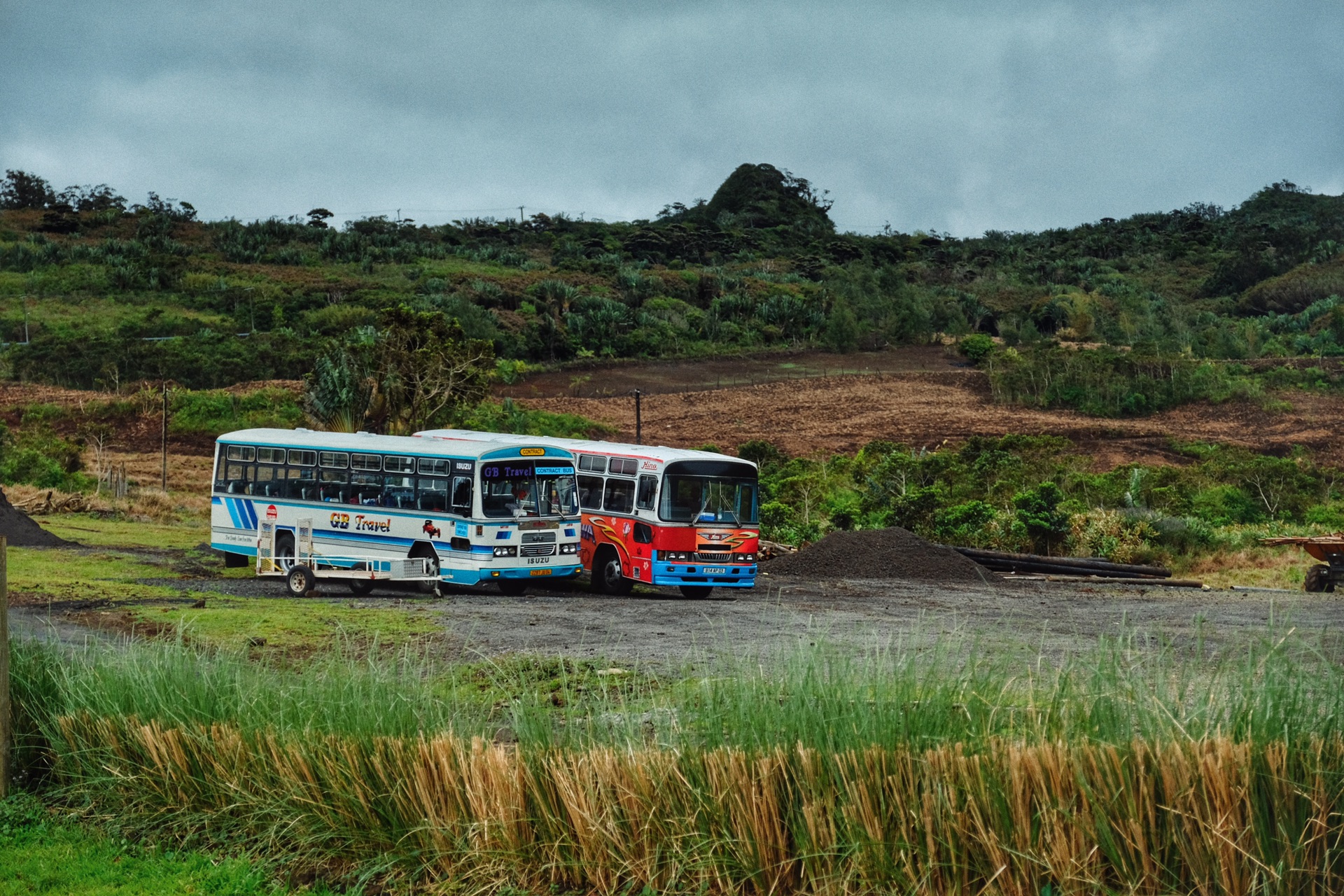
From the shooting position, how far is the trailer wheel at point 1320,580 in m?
22.1

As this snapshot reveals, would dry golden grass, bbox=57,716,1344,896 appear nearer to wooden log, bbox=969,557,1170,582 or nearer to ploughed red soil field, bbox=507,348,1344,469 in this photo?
wooden log, bbox=969,557,1170,582

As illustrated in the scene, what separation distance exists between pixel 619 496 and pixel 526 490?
1788 millimetres

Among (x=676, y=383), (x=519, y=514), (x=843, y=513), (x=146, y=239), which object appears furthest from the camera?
(x=146, y=239)

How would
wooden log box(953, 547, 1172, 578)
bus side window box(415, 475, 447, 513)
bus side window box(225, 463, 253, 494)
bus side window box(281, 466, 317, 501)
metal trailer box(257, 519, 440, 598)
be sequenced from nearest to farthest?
metal trailer box(257, 519, 440, 598)
bus side window box(415, 475, 447, 513)
bus side window box(281, 466, 317, 501)
bus side window box(225, 463, 253, 494)
wooden log box(953, 547, 1172, 578)

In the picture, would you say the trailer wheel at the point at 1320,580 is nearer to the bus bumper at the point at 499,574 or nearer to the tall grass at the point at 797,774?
the bus bumper at the point at 499,574

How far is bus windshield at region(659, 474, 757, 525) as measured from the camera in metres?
21.2

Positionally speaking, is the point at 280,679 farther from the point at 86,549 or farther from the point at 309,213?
the point at 309,213

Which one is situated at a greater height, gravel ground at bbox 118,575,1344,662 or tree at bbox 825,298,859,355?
tree at bbox 825,298,859,355

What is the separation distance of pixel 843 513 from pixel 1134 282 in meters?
85.3

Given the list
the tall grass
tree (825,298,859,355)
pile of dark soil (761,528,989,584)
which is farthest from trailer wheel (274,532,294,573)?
tree (825,298,859,355)

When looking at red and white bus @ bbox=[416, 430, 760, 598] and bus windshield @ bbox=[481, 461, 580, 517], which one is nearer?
bus windshield @ bbox=[481, 461, 580, 517]

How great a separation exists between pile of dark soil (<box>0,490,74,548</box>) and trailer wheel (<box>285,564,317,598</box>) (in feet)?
27.5

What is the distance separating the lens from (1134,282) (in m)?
107

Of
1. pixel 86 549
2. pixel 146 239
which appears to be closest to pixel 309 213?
pixel 146 239
